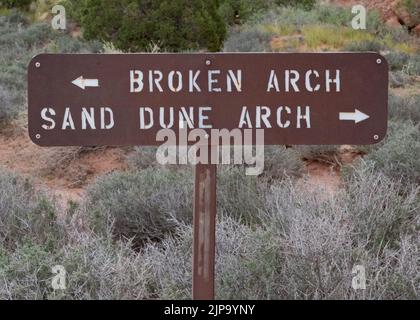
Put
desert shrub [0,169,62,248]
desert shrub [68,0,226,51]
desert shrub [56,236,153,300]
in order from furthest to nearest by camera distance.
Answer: desert shrub [68,0,226,51]
desert shrub [0,169,62,248]
desert shrub [56,236,153,300]

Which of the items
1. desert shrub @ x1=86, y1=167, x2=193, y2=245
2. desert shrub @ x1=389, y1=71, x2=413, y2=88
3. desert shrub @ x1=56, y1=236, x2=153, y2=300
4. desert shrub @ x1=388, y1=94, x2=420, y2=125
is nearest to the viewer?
desert shrub @ x1=56, y1=236, x2=153, y2=300

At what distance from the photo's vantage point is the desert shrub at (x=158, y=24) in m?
11.5

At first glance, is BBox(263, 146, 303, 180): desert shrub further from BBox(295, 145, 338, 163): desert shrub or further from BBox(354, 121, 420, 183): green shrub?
BBox(354, 121, 420, 183): green shrub

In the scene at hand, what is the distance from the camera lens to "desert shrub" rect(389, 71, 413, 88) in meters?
9.80

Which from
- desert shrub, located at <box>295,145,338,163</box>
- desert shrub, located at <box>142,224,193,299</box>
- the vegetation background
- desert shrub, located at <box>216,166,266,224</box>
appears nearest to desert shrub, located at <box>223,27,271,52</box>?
the vegetation background

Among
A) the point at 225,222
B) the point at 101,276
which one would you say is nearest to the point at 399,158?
the point at 225,222

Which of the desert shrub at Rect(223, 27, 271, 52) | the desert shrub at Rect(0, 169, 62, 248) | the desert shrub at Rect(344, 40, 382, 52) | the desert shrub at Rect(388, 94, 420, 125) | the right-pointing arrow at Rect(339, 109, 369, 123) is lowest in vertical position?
the desert shrub at Rect(0, 169, 62, 248)

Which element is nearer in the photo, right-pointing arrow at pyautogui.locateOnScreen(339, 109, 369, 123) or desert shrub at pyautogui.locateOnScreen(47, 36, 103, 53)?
right-pointing arrow at pyautogui.locateOnScreen(339, 109, 369, 123)

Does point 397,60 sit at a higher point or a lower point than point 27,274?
higher

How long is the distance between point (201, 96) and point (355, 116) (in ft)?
2.04

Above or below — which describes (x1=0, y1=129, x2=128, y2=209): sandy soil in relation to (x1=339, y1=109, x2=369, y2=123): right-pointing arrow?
below

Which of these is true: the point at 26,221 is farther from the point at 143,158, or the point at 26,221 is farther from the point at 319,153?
the point at 319,153

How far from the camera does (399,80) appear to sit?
32.7 ft

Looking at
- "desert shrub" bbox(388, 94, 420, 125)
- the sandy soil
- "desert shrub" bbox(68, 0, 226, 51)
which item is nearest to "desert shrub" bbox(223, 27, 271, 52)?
"desert shrub" bbox(68, 0, 226, 51)
